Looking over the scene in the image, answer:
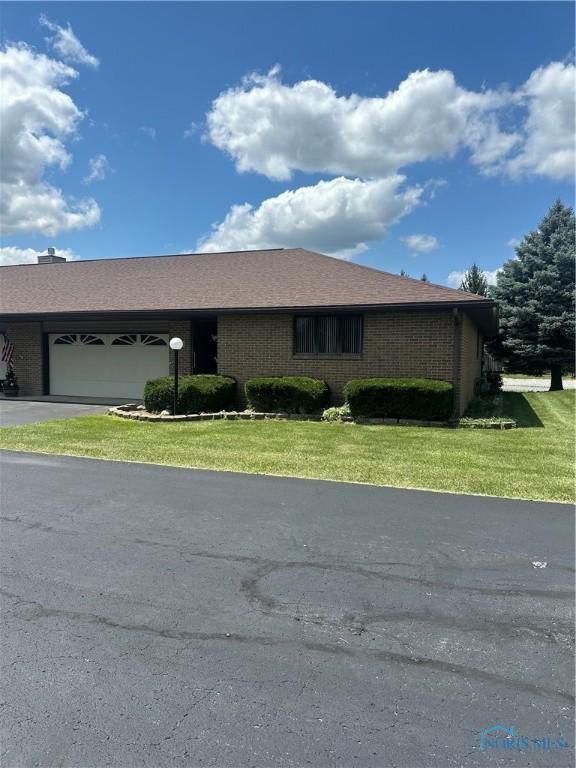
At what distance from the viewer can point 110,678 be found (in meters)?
2.73

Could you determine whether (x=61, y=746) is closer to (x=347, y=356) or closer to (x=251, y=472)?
(x=251, y=472)

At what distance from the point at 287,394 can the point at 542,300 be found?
1649cm

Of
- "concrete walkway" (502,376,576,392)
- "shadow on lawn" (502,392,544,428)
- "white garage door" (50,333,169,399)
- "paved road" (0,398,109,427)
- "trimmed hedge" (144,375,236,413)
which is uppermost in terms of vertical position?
"white garage door" (50,333,169,399)

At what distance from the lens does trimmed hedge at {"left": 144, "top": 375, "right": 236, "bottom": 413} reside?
42.2 feet

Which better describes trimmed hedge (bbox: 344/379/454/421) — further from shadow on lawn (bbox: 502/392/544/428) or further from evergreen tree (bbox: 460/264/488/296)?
evergreen tree (bbox: 460/264/488/296)

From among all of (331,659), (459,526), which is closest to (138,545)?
(331,659)

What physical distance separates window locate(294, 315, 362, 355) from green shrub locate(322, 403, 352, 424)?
175cm

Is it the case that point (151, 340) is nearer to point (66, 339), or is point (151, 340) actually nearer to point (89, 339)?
point (89, 339)

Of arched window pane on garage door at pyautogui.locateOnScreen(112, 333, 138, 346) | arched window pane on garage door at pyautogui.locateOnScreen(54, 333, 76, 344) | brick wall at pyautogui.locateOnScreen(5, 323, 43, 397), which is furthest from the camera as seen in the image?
brick wall at pyautogui.locateOnScreen(5, 323, 43, 397)

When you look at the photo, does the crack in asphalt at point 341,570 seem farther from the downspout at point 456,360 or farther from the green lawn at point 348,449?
the downspout at point 456,360

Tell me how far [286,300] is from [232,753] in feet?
40.4

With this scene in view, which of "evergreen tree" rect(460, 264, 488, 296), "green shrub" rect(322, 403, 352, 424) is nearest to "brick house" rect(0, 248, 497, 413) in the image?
"green shrub" rect(322, 403, 352, 424)

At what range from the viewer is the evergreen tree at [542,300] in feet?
77.7

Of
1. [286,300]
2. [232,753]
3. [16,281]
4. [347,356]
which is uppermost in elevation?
[16,281]
